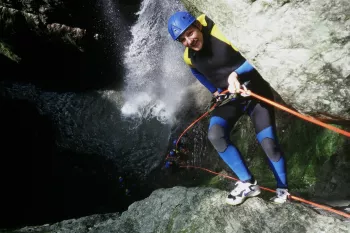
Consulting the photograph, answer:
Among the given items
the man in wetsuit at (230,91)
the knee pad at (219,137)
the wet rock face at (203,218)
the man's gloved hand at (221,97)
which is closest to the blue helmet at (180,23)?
the man in wetsuit at (230,91)

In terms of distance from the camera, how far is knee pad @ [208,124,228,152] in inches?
134

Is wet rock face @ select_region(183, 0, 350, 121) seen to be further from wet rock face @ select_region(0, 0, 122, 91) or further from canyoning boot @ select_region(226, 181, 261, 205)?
wet rock face @ select_region(0, 0, 122, 91)

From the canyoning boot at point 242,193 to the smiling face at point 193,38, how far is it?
1920mm

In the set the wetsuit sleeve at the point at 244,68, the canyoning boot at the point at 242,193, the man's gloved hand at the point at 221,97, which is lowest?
the canyoning boot at the point at 242,193

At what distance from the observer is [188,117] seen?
9.31 metres

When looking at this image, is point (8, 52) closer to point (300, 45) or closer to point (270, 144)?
point (270, 144)

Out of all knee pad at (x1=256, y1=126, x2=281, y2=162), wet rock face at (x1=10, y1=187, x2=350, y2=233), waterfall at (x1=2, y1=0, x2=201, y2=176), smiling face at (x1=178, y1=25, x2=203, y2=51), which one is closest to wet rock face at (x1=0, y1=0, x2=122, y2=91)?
waterfall at (x1=2, y1=0, x2=201, y2=176)

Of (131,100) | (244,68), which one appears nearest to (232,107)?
(244,68)

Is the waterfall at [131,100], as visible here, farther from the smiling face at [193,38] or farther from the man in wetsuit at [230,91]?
the smiling face at [193,38]

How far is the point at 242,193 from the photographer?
10.9 ft

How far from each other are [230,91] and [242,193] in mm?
1330

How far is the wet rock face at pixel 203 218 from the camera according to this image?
2.87 m

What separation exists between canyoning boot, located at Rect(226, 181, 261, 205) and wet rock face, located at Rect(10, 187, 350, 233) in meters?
0.08

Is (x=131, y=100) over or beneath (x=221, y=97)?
over
